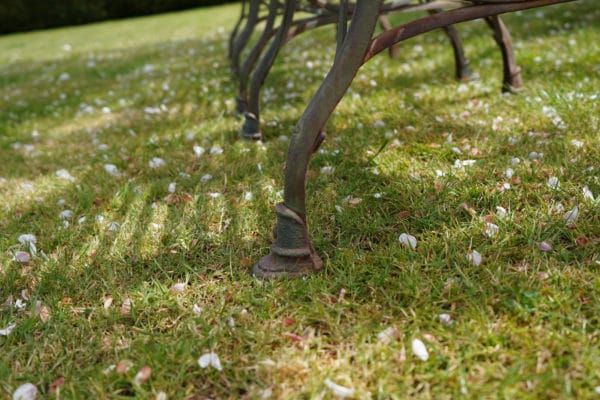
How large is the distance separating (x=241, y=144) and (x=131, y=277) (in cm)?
131

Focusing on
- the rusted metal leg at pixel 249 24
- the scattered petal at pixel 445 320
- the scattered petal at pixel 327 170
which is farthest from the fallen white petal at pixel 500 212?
the rusted metal leg at pixel 249 24

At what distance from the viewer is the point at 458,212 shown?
6.22 ft

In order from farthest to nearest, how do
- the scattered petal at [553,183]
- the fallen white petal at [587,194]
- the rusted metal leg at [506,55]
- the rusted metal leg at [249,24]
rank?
the rusted metal leg at [249,24] < the rusted metal leg at [506,55] < the scattered petal at [553,183] < the fallen white petal at [587,194]

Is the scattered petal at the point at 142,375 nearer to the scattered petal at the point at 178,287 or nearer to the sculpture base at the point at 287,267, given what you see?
the scattered petal at the point at 178,287

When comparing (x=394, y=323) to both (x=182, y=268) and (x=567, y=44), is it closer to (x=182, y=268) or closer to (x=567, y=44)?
(x=182, y=268)

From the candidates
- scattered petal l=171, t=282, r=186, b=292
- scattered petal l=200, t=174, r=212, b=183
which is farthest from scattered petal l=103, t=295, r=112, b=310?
scattered petal l=200, t=174, r=212, b=183

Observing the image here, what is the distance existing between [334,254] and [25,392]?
40.0 inches

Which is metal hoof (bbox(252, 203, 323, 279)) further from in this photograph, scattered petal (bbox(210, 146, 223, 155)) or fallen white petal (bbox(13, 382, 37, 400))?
scattered petal (bbox(210, 146, 223, 155))

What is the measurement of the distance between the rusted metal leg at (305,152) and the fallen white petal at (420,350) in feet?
1.52

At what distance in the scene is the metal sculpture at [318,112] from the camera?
4.72 ft

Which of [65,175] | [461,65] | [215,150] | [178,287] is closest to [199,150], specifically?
[215,150]

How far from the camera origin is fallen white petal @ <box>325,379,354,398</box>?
1.17 meters

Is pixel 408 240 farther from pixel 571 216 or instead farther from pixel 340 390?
pixel 340 390

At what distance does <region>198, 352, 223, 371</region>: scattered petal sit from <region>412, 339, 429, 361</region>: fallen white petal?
0.51m
